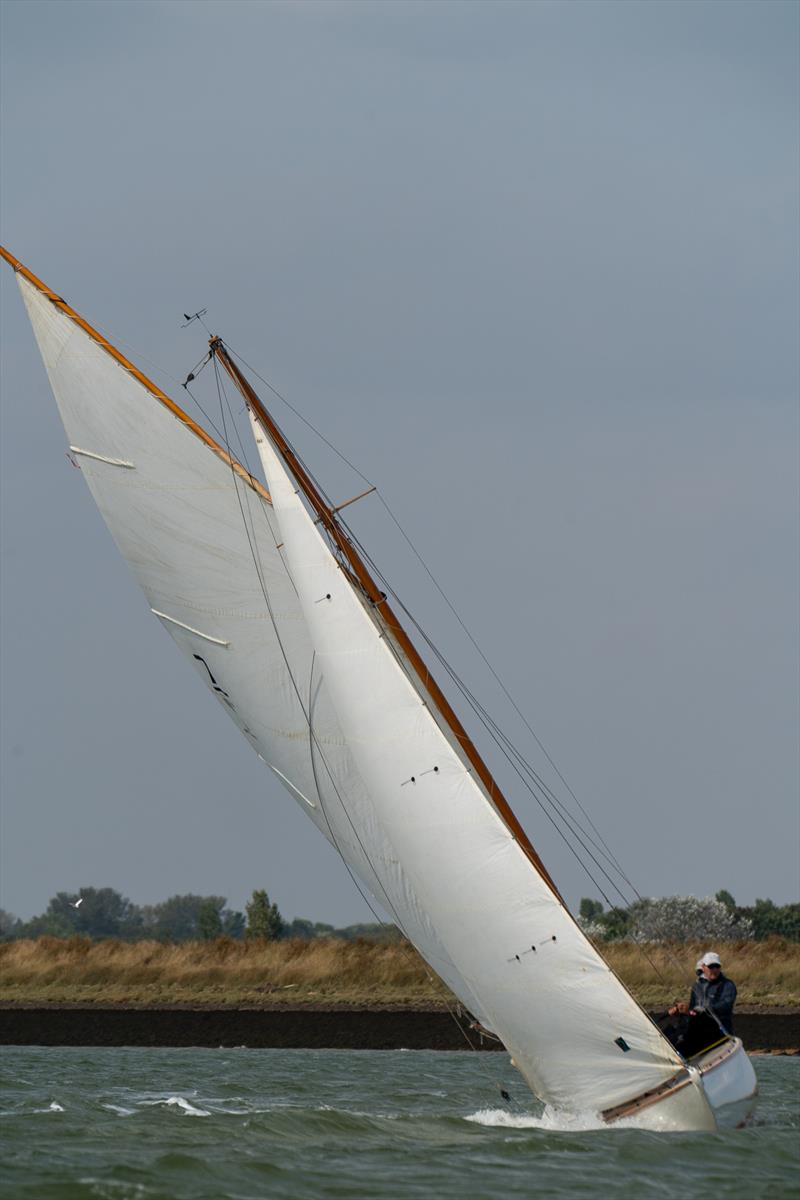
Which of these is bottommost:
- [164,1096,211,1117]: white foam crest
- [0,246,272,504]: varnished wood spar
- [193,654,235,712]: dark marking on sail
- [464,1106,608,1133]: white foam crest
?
[464,1106,608,1133]: white foam crest

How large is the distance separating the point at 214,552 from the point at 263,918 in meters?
51.2

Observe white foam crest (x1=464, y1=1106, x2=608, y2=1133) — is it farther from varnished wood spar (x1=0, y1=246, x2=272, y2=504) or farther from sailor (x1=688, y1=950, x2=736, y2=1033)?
varnished wood spar (x1=0, y1=246, x2=272, y2=504)

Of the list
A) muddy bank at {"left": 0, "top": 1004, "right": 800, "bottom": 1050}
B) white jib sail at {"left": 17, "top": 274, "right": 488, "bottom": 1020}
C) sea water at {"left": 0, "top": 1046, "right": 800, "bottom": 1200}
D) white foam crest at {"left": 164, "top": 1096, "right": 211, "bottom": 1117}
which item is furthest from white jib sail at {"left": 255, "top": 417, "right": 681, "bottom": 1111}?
muddy bank at {"left": 0, "top": 1004, "right": 800, "bottom": 1050}

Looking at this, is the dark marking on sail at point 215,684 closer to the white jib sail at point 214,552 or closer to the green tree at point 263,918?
the white jib sail at point 214,552

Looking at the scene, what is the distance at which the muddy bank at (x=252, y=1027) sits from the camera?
3906cm

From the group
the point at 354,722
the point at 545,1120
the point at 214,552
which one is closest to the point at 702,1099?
the point at 545,1120

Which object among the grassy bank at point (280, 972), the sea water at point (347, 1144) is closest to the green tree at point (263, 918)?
the grassy bank at point (280, 972)

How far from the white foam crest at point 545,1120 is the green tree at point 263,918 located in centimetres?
4766

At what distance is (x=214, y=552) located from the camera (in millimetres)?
23906

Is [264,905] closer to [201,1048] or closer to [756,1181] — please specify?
[201,1048]

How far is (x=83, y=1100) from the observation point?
26.4m

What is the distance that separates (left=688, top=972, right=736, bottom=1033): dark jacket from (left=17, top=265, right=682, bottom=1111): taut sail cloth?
1.85m

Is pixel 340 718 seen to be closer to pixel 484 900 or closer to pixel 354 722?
pixel 354 722

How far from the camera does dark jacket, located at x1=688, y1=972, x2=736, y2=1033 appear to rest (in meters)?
22.6
